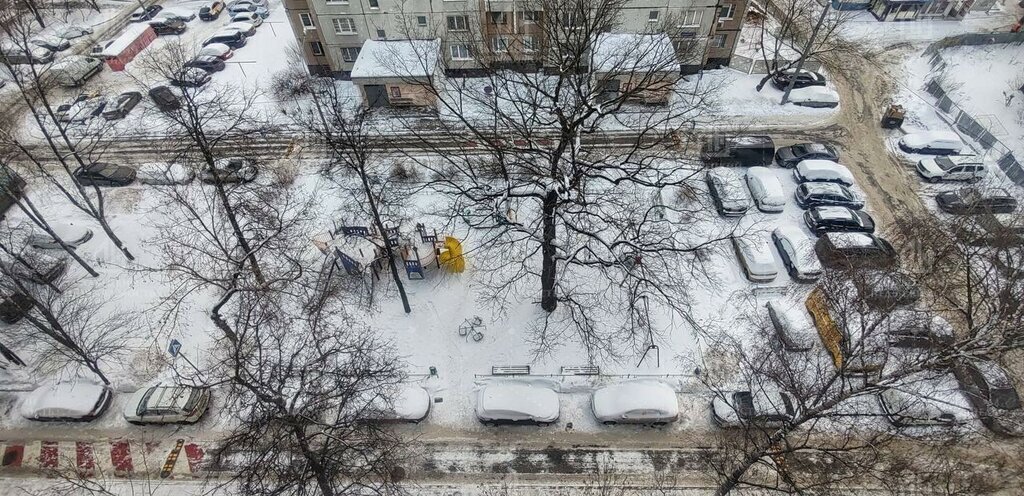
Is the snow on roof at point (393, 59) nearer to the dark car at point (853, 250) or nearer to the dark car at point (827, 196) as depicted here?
the dark car at point (827, 196)

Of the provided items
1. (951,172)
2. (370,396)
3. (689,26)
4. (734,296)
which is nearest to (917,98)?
(951,172)

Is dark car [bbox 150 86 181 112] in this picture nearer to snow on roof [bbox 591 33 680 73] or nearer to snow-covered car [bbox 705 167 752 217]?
snow on roof [bbox 591 33 680 73]

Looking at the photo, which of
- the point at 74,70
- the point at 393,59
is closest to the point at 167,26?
the point at 74,70

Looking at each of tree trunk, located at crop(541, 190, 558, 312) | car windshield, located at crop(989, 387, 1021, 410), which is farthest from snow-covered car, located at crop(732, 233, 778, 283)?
tree trunk, located at crop(541, 190, 558, 312)

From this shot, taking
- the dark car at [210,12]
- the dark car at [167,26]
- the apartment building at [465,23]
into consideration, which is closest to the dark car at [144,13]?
the dark car at [167,26]

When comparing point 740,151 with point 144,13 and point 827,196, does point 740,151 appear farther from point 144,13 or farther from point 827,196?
point 144,13
